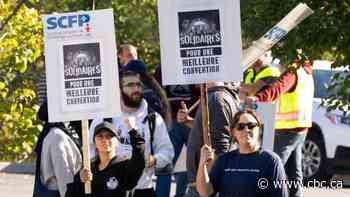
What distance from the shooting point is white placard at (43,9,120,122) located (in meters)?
7.68

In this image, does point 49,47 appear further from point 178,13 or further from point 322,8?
point 322,8

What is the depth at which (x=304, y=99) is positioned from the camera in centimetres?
1086

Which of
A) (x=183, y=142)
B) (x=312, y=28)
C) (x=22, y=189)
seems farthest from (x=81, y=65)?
(x=22, y=189)

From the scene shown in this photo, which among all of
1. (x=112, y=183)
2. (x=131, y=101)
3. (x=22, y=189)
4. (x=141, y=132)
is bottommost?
(x=22, y=189)

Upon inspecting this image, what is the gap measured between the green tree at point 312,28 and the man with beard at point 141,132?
961 millimetres

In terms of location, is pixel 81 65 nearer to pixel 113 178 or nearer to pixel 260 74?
pixel 113 178

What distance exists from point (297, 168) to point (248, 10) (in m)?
2.29

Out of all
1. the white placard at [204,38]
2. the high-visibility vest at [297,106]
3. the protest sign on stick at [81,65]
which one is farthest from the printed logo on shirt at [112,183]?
the high-visibility vest at [297,106]

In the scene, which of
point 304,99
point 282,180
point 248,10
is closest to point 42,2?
point 304,99

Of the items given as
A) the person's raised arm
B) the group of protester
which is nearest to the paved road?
the group of protester

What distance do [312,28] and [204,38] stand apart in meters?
1.05

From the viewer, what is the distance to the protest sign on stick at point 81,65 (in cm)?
768

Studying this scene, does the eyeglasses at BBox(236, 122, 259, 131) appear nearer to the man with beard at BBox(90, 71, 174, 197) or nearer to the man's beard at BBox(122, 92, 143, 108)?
the man with beard at BBox(90, 71, 174, 197)

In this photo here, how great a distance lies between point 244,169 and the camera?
7141mm
